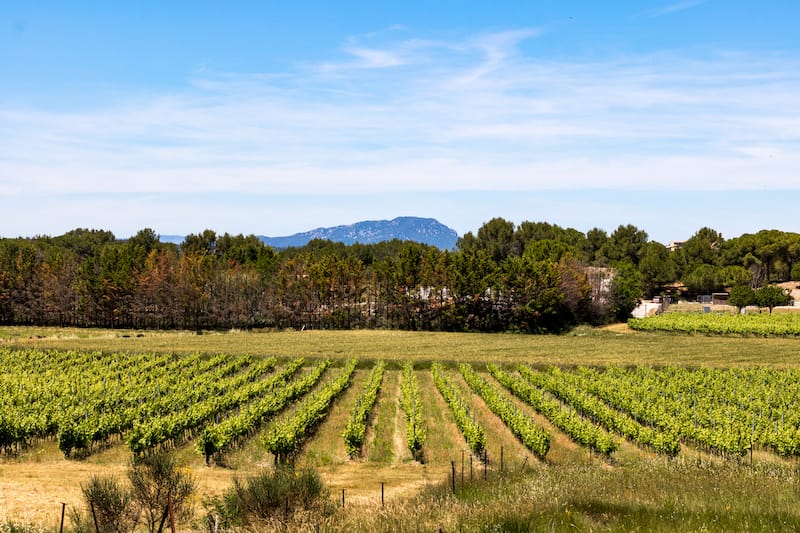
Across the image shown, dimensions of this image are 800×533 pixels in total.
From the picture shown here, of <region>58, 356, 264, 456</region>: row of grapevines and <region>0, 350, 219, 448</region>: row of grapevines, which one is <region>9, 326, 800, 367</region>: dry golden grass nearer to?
<region>0, 350, 219, 448</region>: row of grapevines

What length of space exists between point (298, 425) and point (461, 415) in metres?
8.87

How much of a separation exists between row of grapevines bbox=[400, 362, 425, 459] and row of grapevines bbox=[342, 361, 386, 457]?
2.02m

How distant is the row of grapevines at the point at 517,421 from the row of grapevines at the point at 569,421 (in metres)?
1.29

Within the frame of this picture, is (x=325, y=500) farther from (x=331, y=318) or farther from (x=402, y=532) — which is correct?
(x=331, y=318)

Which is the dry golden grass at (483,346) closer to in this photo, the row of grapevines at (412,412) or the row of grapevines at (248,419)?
the row of grapevines at (412,412)

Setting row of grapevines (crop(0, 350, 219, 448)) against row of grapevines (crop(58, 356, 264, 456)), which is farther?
row of grapevines (crop(0, 350, 219, 448))

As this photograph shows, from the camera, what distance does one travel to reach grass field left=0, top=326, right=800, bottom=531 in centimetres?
1418

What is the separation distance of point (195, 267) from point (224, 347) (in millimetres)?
36582

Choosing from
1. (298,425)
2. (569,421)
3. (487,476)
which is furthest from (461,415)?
(487,476)

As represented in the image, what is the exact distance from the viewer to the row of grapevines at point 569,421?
28203 millimetres

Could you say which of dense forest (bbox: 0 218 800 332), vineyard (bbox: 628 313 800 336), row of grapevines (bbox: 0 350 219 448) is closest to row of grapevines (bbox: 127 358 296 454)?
row of grapevines (bbox: 0 350 219 448)

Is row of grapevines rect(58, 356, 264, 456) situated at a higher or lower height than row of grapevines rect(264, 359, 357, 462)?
higher

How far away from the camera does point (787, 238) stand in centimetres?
12925

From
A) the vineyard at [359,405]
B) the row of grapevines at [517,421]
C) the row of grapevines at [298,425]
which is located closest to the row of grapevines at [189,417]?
the vineyard at [359,405]
